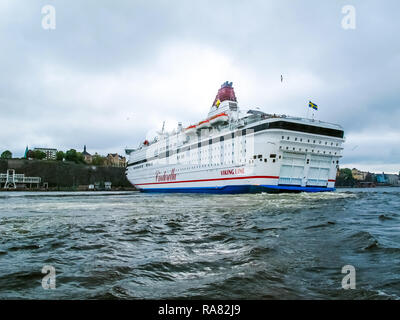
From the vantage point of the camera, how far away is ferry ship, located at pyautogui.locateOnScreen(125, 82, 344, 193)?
81.9 ft

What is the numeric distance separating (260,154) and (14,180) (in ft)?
228

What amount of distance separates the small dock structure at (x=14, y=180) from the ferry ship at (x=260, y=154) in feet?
180

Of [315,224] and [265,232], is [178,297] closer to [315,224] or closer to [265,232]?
[265,232]

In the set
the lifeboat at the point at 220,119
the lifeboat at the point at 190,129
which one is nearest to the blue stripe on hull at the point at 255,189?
the lifeboat at the point at 220,119

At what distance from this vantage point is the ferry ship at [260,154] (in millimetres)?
24953

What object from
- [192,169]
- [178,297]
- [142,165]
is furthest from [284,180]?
[142,165]

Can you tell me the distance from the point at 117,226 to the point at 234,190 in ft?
67.5

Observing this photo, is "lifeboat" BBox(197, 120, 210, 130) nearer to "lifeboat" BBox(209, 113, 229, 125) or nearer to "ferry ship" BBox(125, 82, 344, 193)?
"ferry ship" BBox(125, 82, 344, 193)

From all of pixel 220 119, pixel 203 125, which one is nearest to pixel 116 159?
pixel 203 125

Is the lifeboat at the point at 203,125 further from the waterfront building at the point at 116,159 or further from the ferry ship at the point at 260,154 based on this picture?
the waterfront building at the point at 116,159

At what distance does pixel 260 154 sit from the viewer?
25.3 m

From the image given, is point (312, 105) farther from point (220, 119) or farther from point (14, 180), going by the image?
point (14, 180)

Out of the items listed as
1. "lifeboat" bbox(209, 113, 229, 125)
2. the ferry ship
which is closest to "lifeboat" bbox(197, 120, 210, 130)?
the ferry ship

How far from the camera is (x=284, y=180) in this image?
25.2 metres
